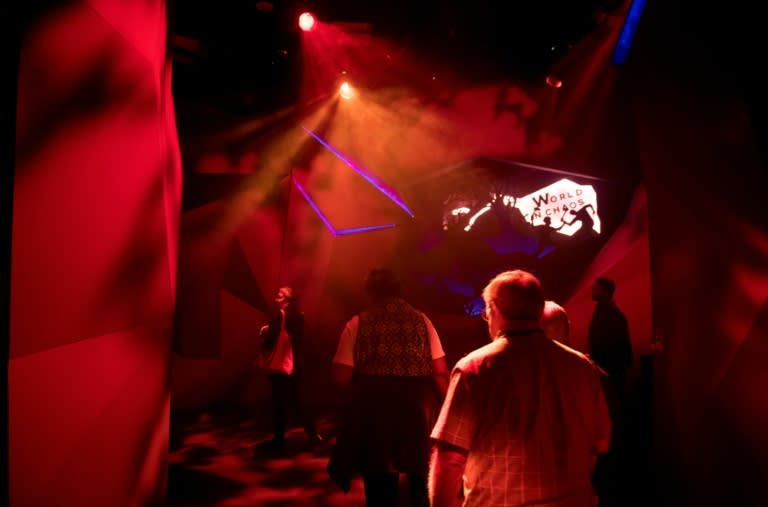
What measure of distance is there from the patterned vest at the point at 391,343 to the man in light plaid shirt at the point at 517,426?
1.11 m

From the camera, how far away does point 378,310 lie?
2.86 meters

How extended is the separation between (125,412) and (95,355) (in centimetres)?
56

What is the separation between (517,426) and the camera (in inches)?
62.7

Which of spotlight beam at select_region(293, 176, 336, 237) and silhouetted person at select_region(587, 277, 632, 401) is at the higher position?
spotlight beam at select_region(293, 176, 336, 237)

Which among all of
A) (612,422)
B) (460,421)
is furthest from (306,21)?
(460,421)

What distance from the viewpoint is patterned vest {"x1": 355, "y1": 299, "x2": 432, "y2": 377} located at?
2770 millimetres

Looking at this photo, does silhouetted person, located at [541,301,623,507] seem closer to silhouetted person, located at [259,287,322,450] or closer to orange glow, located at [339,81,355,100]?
silhouetted person, located at [259,287,322,450]

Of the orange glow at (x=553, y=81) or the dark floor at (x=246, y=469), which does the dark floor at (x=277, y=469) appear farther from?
the orange glow at (x=553, y=81)

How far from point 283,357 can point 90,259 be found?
3.03m

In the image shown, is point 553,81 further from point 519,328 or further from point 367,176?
point 519,328

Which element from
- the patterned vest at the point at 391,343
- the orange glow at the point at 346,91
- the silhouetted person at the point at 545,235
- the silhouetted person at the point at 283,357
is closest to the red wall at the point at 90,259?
the patterned vest at the point at 391,343

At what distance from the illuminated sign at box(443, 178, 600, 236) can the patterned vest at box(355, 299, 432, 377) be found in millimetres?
5036

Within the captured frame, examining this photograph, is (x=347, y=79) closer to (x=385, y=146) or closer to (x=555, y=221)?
(x=385, y=146)

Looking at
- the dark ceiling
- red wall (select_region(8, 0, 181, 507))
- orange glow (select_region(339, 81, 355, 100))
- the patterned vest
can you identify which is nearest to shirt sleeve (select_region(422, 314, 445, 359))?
the patterned vest
